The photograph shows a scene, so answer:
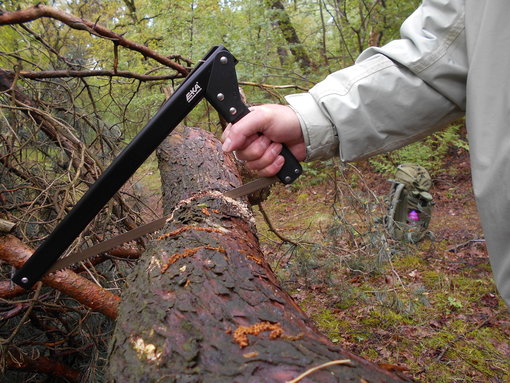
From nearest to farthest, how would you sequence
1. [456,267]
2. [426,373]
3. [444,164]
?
[426,373]
[456,267]
[444,164]

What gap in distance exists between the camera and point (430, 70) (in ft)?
4.67

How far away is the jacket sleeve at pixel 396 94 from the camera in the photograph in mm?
1384

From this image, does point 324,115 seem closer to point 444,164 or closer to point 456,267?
point 456,267

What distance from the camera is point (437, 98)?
1487mm

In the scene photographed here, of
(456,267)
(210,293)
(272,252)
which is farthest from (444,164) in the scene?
(210,293)

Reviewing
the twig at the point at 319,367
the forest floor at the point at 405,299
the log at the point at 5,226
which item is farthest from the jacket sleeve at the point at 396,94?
the log at the point at 5,226

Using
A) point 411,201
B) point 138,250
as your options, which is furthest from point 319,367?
point 411,201

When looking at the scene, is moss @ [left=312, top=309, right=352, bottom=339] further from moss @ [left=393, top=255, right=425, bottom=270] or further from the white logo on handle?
the white logo on handle

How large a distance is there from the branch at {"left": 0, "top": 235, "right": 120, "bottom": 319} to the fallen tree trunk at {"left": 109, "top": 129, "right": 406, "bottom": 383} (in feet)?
1.91

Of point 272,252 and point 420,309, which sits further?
point 272,252

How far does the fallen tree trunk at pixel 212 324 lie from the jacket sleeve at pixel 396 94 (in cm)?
67

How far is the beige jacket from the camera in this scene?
1160 mm

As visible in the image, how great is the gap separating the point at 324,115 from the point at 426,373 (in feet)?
7.38

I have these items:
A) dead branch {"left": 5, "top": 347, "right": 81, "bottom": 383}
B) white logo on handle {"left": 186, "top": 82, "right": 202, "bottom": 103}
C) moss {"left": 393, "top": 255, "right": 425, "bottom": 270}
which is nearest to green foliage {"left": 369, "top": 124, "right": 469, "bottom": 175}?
moss {"left": 393, "top": 255, "right": 425, "bottom": 270}
